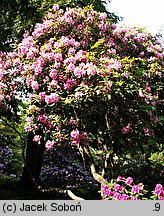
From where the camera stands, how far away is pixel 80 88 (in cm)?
604

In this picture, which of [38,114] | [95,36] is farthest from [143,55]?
[38,114]

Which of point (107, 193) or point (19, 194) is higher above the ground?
point (19, 194)

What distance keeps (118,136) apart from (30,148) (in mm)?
4723

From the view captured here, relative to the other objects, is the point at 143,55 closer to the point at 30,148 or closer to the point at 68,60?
the point at 68,60

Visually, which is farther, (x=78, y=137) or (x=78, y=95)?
(x=78, y=137)

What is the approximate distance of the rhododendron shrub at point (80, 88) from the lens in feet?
19.6

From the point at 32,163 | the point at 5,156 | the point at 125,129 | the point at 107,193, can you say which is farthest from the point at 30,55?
the point at 5,156

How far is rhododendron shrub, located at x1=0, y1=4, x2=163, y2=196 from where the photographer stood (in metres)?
5.99

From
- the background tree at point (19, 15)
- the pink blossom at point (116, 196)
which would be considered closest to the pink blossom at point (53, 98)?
the pink blossom at point (116, 196)

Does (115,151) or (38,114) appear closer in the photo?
(38,114)

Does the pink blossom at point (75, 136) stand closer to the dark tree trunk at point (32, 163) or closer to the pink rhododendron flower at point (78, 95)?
the pink rhododendron flower at point (78, 95)

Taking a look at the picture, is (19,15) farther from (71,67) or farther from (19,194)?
(19,194)
